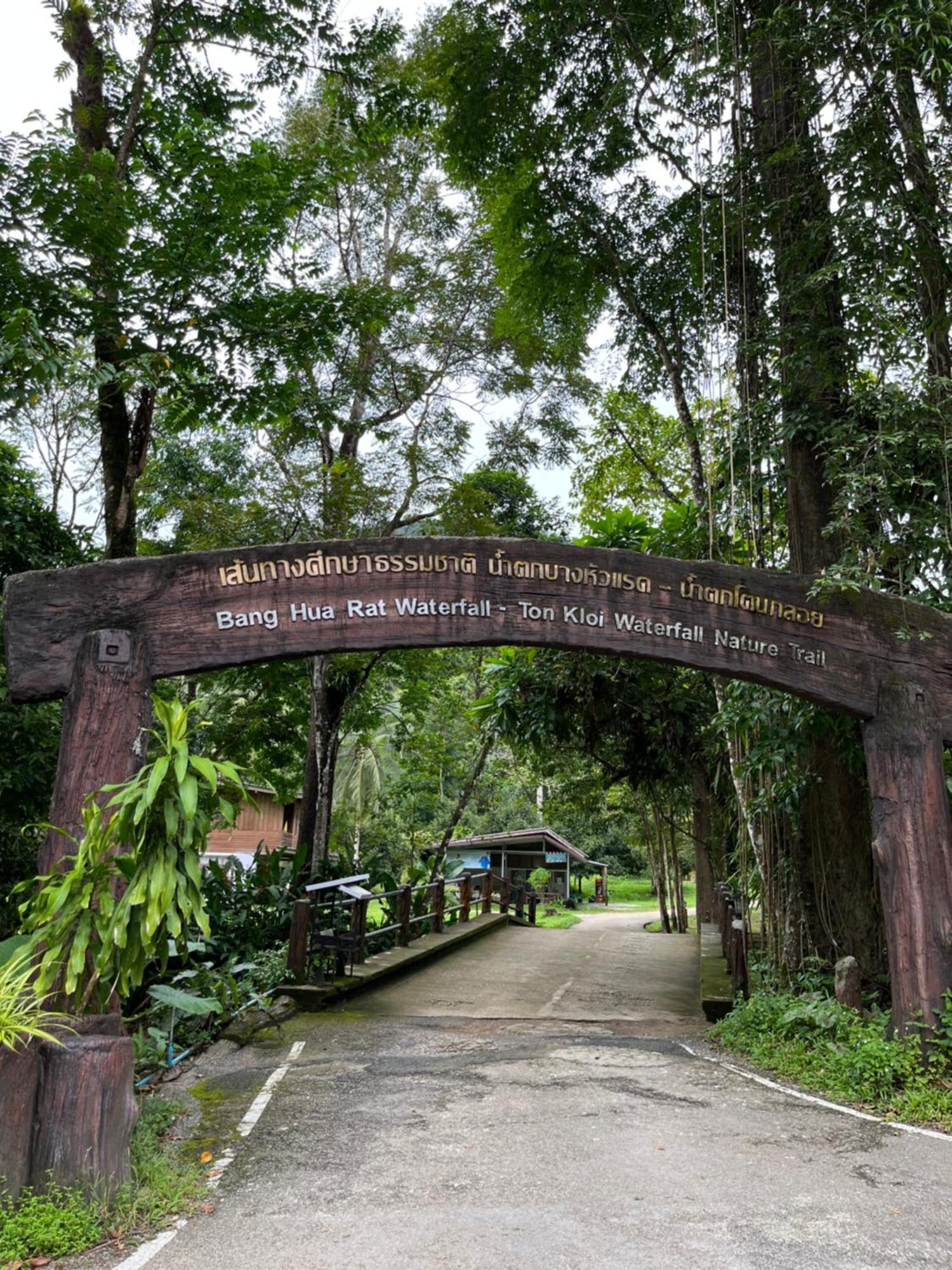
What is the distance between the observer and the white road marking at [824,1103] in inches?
224

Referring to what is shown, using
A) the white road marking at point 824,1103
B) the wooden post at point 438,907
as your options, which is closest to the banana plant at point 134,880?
the white road marking at point 824,1103

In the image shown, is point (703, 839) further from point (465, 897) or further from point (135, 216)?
point (135, 216)

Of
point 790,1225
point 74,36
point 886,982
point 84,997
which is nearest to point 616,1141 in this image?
point 790,1225

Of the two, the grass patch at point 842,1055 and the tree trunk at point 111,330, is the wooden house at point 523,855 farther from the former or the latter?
the grass patch at point 842,1055

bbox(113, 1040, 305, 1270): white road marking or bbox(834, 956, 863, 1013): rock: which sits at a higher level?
bbox(834, 956, 863, 1013): rock

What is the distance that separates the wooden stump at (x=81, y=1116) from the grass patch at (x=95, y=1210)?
0.25 feet

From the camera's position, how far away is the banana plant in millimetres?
4457

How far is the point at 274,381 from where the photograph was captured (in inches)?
428

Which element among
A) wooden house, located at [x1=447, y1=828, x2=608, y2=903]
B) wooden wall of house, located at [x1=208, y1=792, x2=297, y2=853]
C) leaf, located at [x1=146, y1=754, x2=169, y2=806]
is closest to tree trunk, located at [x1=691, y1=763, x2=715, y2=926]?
leaf, located at [x1=146, y1=754, x2=169, y2=806]

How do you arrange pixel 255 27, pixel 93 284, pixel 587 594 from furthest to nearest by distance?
pixel 255 27 < pixel 93 284 < pixel 587 594

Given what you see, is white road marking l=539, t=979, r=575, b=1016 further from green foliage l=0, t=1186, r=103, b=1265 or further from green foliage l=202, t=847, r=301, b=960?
green foliage l=0, t=1186, r=103, b=1265

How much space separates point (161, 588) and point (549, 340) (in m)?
13.7

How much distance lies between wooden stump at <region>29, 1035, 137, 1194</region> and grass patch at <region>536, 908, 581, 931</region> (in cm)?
2665

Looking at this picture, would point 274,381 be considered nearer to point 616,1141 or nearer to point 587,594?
point 587,594
